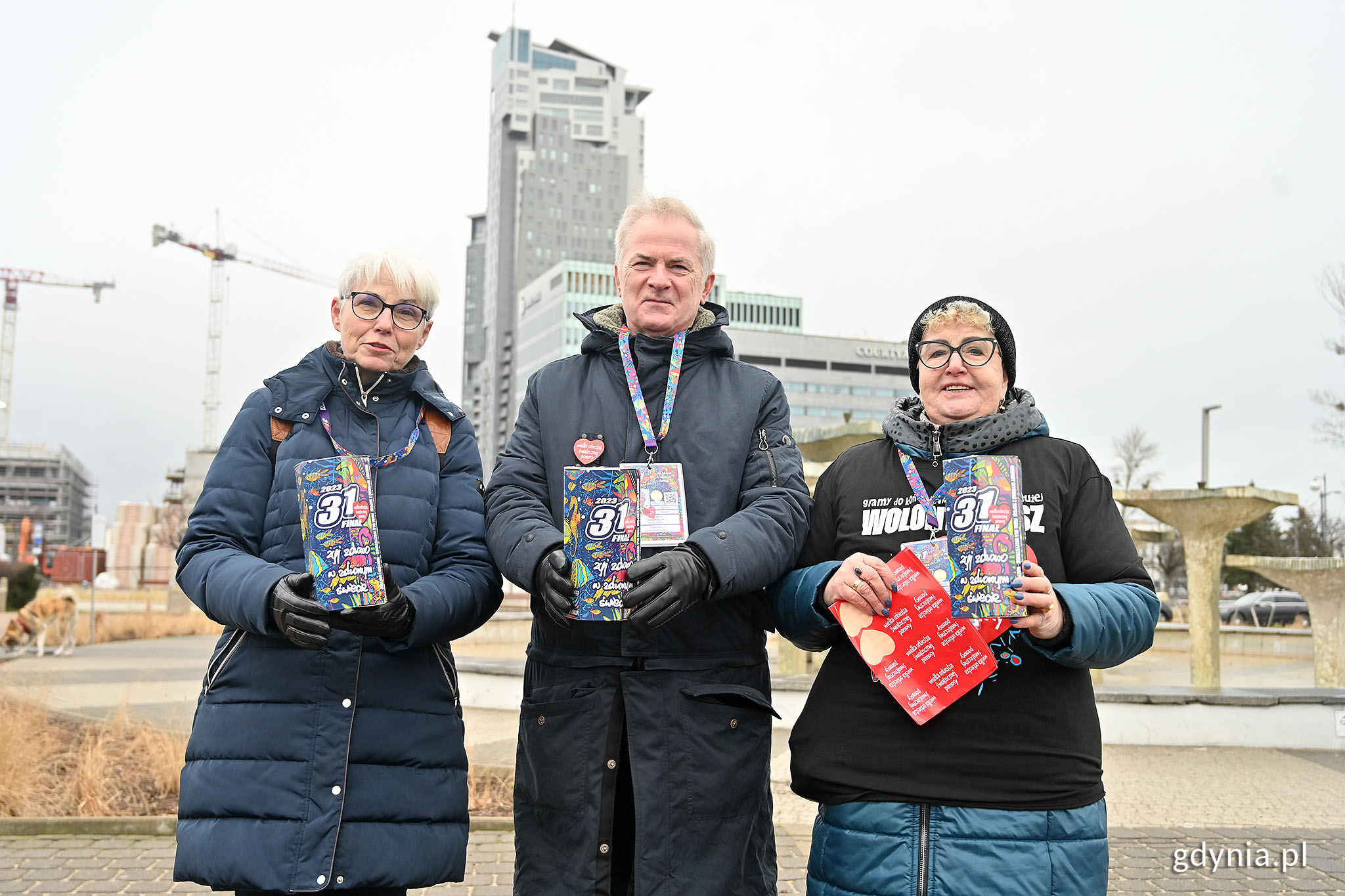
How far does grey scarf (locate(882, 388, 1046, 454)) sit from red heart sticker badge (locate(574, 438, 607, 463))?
0.77m

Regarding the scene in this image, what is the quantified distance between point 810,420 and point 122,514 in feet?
253

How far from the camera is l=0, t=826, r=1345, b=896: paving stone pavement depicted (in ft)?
15.8

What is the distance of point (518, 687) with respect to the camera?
381 inches

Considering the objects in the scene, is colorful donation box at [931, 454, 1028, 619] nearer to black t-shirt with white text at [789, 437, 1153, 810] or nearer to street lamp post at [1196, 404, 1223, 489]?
black t-shirt with white text at [789, 437, 1153, 810]

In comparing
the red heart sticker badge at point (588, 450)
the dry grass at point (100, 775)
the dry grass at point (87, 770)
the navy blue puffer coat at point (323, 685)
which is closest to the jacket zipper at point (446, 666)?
the navy blue puffer coat at point (323, 685)

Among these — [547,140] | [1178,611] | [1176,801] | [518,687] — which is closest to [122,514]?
[1178,611]

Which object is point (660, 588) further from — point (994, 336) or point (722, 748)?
point (994, 336)

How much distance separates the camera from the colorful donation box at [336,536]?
238cm

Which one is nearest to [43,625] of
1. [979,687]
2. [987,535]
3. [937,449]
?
[937,449]

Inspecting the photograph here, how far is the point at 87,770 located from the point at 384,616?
4817mm

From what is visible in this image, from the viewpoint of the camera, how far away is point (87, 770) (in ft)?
20.1

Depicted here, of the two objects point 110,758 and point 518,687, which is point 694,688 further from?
point 518,687

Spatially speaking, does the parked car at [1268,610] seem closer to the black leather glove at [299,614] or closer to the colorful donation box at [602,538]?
the colorful donation box at [602,538]

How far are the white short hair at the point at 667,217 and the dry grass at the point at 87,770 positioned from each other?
480 centimetres
